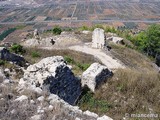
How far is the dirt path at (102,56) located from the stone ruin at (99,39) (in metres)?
0.64

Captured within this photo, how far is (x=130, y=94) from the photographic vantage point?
42.7 ft

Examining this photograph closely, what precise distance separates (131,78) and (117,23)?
91978 millimetres

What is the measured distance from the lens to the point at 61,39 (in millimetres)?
36531

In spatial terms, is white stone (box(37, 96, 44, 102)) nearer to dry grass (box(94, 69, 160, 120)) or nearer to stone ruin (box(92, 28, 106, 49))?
dry grass (box(94, 69, 160, 120))

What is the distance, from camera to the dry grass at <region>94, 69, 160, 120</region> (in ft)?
39.2

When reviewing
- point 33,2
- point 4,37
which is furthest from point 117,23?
point 33,2

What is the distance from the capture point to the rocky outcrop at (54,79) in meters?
10.5

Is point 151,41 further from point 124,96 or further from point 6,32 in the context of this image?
point 6,32

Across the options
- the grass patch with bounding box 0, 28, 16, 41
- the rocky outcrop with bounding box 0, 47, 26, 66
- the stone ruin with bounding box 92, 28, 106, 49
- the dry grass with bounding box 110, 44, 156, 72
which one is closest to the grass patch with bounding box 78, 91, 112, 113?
the rocky outcrop with bounding box 0, 47, 26, 66

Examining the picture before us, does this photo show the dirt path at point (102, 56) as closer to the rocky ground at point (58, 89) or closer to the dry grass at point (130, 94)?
the rocky ground at point (58, 89)

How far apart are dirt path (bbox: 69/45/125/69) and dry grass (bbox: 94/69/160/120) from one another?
9.43m

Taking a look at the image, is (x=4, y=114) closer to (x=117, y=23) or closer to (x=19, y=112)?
(x=19, y=112)

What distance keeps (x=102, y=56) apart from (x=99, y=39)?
2.99 m

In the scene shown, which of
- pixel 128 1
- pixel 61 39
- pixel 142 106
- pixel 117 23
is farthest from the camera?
pixel 128 1
